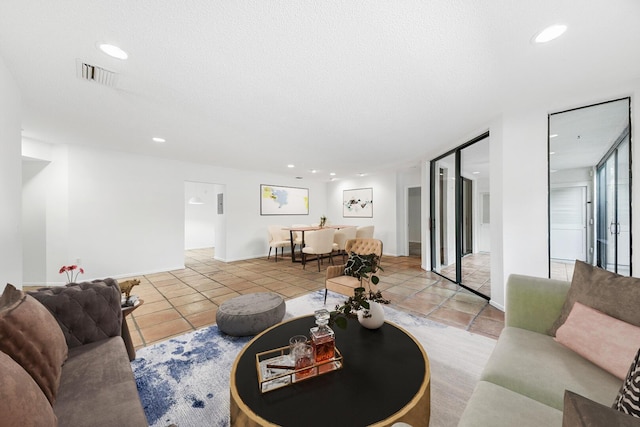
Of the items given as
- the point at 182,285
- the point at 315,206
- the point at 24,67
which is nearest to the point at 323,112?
the point at 24,67

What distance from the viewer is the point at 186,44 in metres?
1.61

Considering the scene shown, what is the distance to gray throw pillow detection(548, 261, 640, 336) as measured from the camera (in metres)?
1.16

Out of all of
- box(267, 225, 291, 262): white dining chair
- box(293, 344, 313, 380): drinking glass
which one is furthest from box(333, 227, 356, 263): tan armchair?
box(293, 344, 313, 380): drinking glass

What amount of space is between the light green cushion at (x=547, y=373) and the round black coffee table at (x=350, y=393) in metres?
0.38

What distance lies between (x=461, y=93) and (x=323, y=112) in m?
1.41

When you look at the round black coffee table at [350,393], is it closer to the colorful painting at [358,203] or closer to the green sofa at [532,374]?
the green sofa at [532,374]

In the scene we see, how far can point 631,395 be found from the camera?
689 millimetres

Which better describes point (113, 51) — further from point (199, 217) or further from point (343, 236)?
point (199, 217)

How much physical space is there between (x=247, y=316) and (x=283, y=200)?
5261mm

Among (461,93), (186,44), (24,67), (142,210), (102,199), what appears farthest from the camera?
(142,210)

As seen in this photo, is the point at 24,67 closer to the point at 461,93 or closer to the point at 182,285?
the point at 182,285

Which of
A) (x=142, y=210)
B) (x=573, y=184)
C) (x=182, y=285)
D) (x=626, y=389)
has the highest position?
(x=573, y=184)

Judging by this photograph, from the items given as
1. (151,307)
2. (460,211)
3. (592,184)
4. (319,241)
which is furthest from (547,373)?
(319,241)

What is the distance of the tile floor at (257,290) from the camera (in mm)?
2578
